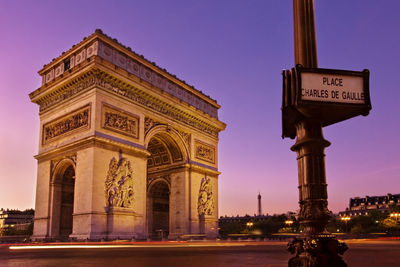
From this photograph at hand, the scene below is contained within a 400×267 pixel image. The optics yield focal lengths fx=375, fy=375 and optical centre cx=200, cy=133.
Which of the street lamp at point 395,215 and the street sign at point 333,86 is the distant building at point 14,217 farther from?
the street sign at point 333,86

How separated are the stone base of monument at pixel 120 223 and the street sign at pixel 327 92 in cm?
2051

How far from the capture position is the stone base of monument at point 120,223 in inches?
892

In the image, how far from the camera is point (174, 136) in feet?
99.6

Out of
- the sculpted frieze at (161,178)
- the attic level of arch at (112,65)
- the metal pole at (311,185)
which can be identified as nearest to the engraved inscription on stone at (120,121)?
the attic level of arch at (112,65)

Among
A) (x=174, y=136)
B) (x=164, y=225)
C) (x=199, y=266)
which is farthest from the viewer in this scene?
(x=164, y=225)

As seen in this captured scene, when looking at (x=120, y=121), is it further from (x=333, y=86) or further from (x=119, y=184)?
(x=333, y=86)

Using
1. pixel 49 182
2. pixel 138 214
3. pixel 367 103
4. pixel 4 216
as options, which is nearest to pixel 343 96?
pixel 367 103

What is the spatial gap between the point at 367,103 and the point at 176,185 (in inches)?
1115

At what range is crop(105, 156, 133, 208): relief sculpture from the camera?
2335 centimetres

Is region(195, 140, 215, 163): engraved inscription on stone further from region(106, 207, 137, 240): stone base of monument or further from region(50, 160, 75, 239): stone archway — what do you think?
region(50, 160, 75, 239): stone archway

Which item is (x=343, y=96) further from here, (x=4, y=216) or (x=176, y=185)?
(x=4, y=216)

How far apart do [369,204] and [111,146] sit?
103m

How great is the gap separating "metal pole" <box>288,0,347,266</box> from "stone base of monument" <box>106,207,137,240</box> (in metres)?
20.1

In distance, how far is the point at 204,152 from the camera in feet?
111
